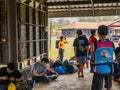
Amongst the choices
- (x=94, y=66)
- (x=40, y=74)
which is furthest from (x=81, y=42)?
(x=94, y=66)

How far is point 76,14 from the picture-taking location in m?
16.6

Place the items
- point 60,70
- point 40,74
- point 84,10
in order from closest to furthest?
point 40,74 → point 60,70 → point 84,10

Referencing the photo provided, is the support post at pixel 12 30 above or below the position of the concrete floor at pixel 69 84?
above

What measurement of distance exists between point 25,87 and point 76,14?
9405mm

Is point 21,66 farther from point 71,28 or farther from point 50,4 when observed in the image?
point 71,28

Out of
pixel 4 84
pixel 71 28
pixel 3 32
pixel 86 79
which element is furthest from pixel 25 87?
pixel 71 28

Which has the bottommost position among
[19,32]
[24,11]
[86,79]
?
[86,79]

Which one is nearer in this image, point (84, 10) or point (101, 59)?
point (101, 59)

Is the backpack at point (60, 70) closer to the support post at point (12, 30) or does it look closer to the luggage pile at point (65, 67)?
the luggage pile at point (65, 67)

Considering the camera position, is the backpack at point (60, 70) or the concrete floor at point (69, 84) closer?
the concrete floor at point (69, 84)

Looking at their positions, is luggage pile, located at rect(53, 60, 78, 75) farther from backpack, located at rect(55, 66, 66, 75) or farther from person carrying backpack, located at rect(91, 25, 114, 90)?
person carrying backpack, located at rect(91, 25, 114, 90)

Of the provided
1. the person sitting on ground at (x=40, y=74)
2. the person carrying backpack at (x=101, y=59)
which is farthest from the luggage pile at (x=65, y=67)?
the person carrying backpack at (x=101, y=59)

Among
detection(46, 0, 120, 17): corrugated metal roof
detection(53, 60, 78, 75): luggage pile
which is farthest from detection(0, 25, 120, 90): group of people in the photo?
detection(46, 0, 120, 17): corrugated metal roof

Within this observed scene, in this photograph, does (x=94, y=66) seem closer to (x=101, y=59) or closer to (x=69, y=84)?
(x=101, y=59)
